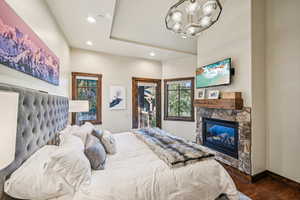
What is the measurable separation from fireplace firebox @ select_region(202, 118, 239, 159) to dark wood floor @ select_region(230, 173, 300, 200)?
0.45m

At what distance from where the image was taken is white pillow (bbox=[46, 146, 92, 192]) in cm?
98

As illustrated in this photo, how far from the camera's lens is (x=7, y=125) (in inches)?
18.6

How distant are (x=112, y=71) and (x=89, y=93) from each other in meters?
0.99

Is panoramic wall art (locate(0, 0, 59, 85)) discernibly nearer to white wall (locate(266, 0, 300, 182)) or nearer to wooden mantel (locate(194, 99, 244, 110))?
wooden mantel (locate(194, 99, 244, 110))

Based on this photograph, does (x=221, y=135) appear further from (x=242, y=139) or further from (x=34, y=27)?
(x=34, y=27)

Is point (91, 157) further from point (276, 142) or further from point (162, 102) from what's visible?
point (162, 102)

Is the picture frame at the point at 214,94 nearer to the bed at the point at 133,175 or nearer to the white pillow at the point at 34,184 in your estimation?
the bed at the point at 133,175

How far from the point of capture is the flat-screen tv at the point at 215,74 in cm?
231

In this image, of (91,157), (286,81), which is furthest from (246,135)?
(91,157)

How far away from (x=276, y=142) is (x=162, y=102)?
10.4ft

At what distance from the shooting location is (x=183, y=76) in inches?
171

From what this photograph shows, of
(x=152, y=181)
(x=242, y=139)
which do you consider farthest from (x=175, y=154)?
(x=242, y=139)

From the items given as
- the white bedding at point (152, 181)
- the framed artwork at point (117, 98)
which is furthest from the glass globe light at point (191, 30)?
the framed artwork at point (117, 98)

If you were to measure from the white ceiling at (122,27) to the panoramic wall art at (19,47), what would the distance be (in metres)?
0.92
